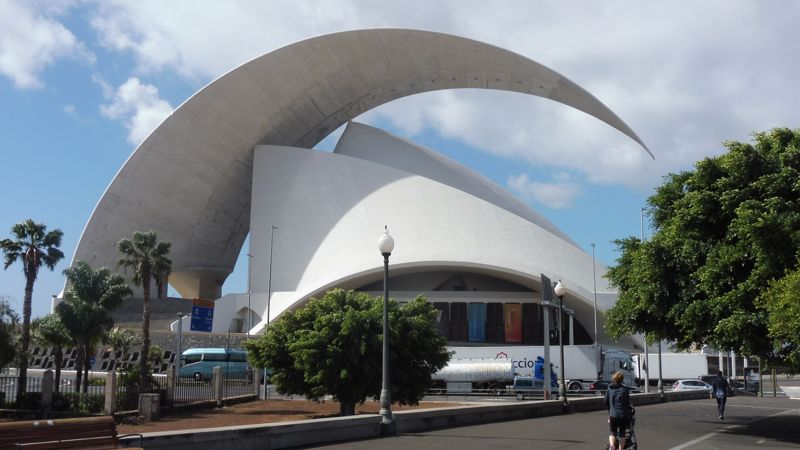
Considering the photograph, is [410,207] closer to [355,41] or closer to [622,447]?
[355,41]

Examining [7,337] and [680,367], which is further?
[680,367]

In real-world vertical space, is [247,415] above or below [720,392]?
below

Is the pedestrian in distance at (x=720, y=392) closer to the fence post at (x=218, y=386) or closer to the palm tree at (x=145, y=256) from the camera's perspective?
the fence post at (x=218, y=386)

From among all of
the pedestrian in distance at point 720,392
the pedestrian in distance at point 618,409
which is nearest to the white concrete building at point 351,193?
the pedestrian in distance at point 720,392

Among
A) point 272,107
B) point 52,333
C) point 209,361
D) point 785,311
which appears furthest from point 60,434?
point 272,107

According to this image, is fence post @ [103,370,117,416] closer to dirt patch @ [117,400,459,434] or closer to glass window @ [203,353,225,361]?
dirt patch @ [117,400,459,434]

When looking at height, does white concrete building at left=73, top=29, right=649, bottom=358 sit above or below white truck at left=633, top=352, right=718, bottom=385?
above

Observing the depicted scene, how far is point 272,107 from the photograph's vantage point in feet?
164

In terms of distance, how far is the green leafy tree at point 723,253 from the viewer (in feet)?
47.5

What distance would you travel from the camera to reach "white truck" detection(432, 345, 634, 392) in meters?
39.8

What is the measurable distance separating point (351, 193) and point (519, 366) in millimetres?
15813

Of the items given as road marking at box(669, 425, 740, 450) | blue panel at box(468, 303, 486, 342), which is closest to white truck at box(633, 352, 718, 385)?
blue panel at box(468, 303, 486, 342)

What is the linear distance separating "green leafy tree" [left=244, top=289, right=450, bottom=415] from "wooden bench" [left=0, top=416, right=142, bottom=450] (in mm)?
14195

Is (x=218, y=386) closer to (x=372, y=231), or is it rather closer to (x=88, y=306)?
(x=88, y=306)
